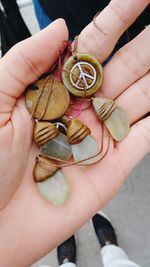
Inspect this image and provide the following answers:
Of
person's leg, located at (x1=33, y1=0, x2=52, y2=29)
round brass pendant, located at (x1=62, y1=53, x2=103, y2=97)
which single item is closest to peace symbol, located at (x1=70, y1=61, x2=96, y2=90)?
round brass pendant, located at (x1=62, y1=53, x2=103, y2=97)

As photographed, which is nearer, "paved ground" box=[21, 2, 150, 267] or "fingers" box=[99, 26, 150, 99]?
"fingers" box=[99, 26, 150, 99]

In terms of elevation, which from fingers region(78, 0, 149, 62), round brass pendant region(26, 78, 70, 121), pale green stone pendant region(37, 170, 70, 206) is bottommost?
pale green stone pendant region(37, 170, 70, 206)

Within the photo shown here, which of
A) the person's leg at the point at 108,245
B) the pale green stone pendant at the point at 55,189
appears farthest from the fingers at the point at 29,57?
the person's leg at the point at 108,245

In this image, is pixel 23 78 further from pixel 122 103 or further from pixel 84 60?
pixel 122 103

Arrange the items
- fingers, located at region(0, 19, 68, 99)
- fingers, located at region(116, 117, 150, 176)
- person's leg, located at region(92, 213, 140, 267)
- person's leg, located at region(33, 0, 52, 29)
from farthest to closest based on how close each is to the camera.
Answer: person's leg, located at region(92, 213, 140, 267), person's leg, located at region(33, 0, 52, 29), fingers, located at region(116, 117, 150, 176), fingers, located at region(0, 19, 68, 99)

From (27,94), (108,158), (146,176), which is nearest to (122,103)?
(108,158)

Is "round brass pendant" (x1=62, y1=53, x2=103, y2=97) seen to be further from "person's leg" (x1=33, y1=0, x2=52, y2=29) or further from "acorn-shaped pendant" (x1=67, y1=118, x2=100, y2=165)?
"person's leg" (x1=33, y1=0, x2=52, y2=29)
